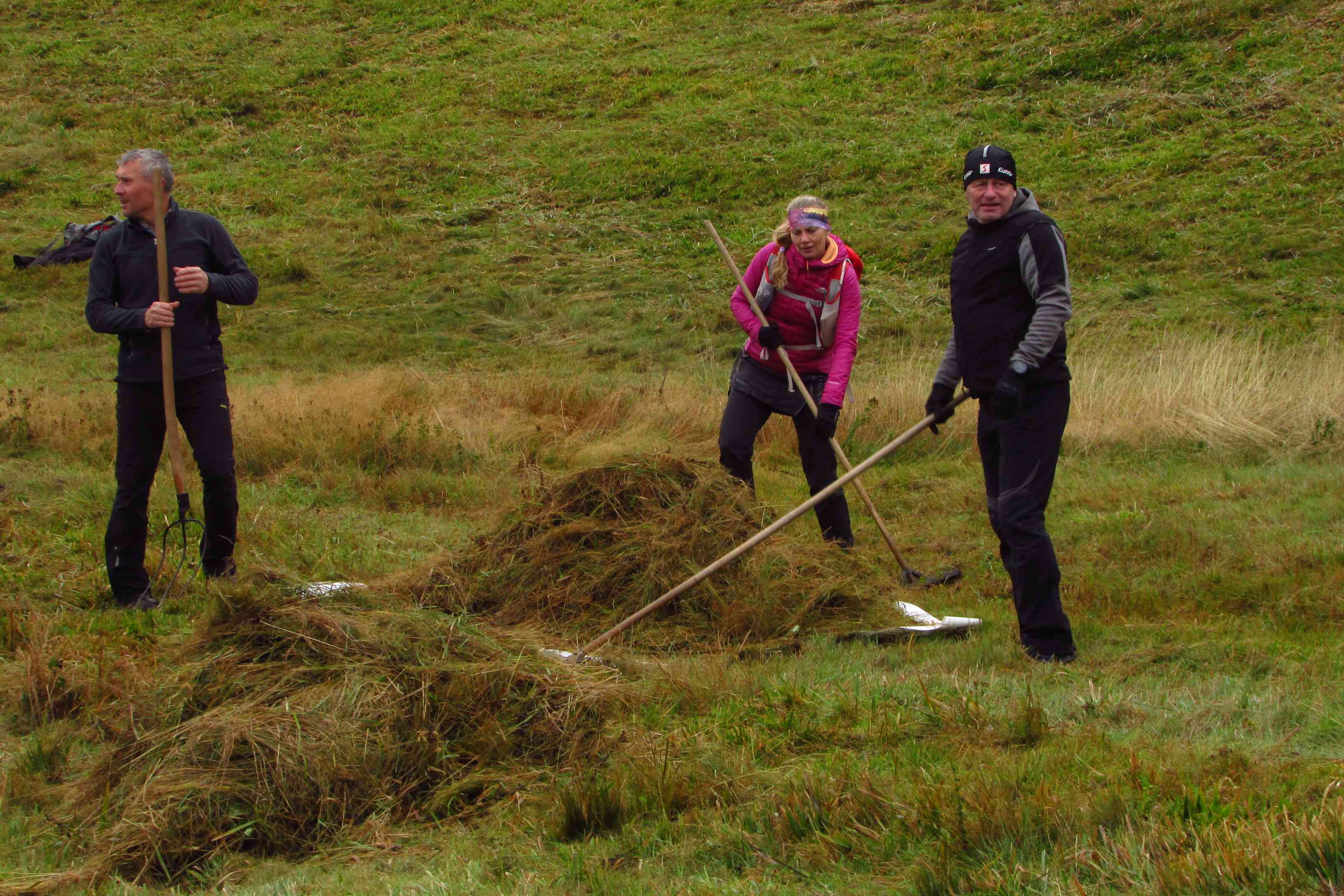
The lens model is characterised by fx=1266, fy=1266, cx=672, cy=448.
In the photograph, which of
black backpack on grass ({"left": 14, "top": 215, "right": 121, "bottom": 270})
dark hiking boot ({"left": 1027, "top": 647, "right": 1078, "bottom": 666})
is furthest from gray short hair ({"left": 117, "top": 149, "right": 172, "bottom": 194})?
black backpack on grass ({"left": 14, "top": 215, "right": 121, "bottom": 270})

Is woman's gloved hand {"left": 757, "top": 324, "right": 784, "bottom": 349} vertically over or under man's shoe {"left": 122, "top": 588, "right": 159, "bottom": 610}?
over

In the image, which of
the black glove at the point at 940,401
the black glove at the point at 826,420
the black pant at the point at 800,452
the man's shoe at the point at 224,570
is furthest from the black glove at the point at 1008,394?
the man's shoe at the point at 224,570

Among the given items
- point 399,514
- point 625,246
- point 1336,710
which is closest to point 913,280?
point 625,246

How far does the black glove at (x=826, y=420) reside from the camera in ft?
20.3

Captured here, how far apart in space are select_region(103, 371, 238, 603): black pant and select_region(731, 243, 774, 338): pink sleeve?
8.35 feet

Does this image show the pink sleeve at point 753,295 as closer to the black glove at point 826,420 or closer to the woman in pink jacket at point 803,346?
the woman in pink jacket at point 803,346

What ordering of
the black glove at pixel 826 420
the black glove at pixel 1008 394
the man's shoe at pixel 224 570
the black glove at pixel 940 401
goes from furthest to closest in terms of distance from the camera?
the black glove at pixel 826 420
the man's shoe at pixel 224 570
the black glove at pixel 940 401
the black glove at pixel 1008 394

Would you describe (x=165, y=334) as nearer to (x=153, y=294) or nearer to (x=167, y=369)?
(x=167, y=369)

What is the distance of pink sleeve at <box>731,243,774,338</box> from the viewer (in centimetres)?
643

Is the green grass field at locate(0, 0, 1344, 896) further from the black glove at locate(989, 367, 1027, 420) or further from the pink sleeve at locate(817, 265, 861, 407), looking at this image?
the black glove at locate(989, 367, 1027, 420)

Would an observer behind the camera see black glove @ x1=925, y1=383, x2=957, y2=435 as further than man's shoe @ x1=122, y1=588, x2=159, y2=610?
No

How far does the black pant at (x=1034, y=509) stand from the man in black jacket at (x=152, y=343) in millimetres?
3405

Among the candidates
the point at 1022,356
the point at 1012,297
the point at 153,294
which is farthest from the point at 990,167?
the point at 153,294

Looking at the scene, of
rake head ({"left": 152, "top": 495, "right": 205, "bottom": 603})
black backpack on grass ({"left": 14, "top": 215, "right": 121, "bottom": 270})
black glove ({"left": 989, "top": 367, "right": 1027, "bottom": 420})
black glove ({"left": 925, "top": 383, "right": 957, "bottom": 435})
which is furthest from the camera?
black backpack on grass ({"left": 14, "top": 215, "right": 121, "bottom": 270})
